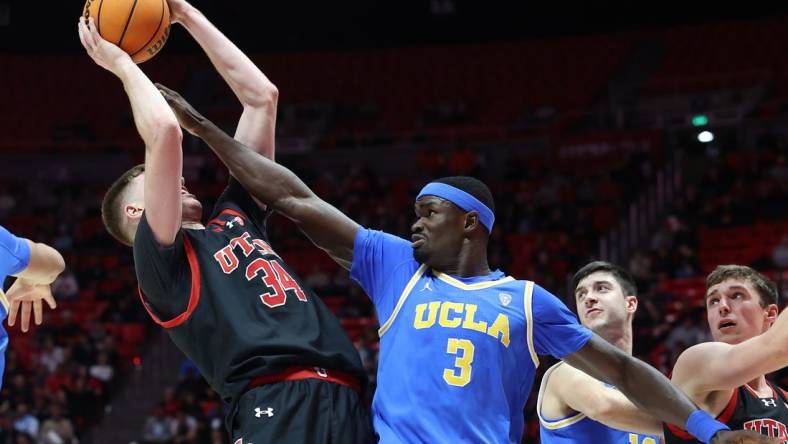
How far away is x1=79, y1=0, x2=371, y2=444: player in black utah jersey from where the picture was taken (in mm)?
4027

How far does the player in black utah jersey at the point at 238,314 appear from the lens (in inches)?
159

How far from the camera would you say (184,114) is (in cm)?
438

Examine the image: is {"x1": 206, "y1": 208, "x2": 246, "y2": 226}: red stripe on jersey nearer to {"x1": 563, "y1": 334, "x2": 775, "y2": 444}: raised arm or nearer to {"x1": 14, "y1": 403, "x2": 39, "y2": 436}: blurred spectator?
{"x1": 563, "y1": 334, "x2": 775, "y2": 444}: raised arm

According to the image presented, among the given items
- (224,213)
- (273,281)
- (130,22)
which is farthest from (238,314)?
(130,22)

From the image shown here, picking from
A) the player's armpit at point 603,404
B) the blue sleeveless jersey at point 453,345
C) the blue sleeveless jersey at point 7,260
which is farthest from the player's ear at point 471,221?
the blue sleeveless jersey at point 7,260

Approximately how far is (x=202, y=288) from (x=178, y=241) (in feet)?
0.71

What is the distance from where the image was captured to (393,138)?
22828 mm

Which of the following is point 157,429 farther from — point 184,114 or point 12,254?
point 184,114

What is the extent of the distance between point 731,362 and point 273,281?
192 cm

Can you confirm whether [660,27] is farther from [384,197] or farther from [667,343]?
[667,343]

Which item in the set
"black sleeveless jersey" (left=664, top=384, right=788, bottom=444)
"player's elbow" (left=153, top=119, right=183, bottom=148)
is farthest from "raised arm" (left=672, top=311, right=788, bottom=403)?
"player's elbow" (left=153, top=119, right=183, bottom=148)

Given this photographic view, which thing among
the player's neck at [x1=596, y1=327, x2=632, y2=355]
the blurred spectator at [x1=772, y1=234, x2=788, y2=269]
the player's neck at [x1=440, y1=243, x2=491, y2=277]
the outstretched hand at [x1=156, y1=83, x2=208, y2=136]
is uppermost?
the outstretched hand at [x1=156, y1=83, x2=208, y2=136]

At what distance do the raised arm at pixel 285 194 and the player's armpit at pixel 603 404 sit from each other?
54.6 inches

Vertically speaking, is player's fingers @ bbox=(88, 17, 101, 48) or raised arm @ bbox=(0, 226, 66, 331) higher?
player's fingers @ bbox=(88, 17, 101, 48)
